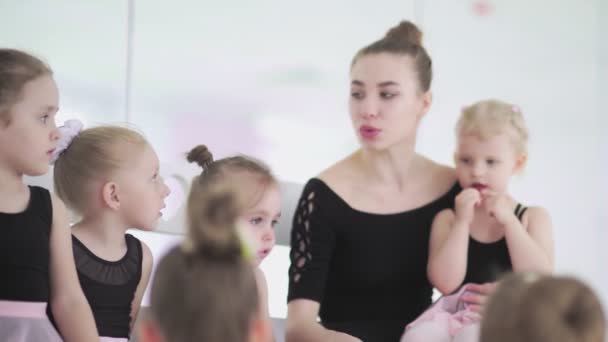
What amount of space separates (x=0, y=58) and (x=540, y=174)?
228 centimetres

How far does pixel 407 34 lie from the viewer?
1.86m

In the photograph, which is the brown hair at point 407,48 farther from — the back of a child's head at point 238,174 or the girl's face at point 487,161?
the back of a child's head at point 238,174

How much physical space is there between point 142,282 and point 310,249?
0.33m

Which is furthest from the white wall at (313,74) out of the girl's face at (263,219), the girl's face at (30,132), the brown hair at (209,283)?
the brown hair at (209,283)

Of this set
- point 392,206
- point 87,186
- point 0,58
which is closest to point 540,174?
point 392,206

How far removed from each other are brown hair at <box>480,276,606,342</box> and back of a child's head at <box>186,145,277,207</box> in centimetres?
91

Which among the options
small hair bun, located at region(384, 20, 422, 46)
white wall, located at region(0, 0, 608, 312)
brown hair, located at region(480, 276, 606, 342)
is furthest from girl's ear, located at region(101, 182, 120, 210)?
brown hair, located at region(480, 276, 606, 342)

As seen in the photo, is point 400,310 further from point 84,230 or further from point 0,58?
point 0,58

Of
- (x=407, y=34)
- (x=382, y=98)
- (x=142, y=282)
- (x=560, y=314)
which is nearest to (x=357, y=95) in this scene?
(x=382, y=98)

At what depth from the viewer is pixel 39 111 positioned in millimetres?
1420

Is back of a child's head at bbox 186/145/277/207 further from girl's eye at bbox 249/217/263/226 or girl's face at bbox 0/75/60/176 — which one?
girl's face at bbox 0/75/60/176

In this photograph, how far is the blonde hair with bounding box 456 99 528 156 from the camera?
1743 mm

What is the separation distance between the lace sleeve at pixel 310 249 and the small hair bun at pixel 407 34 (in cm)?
36

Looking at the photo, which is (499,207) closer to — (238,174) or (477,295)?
(477,295)
